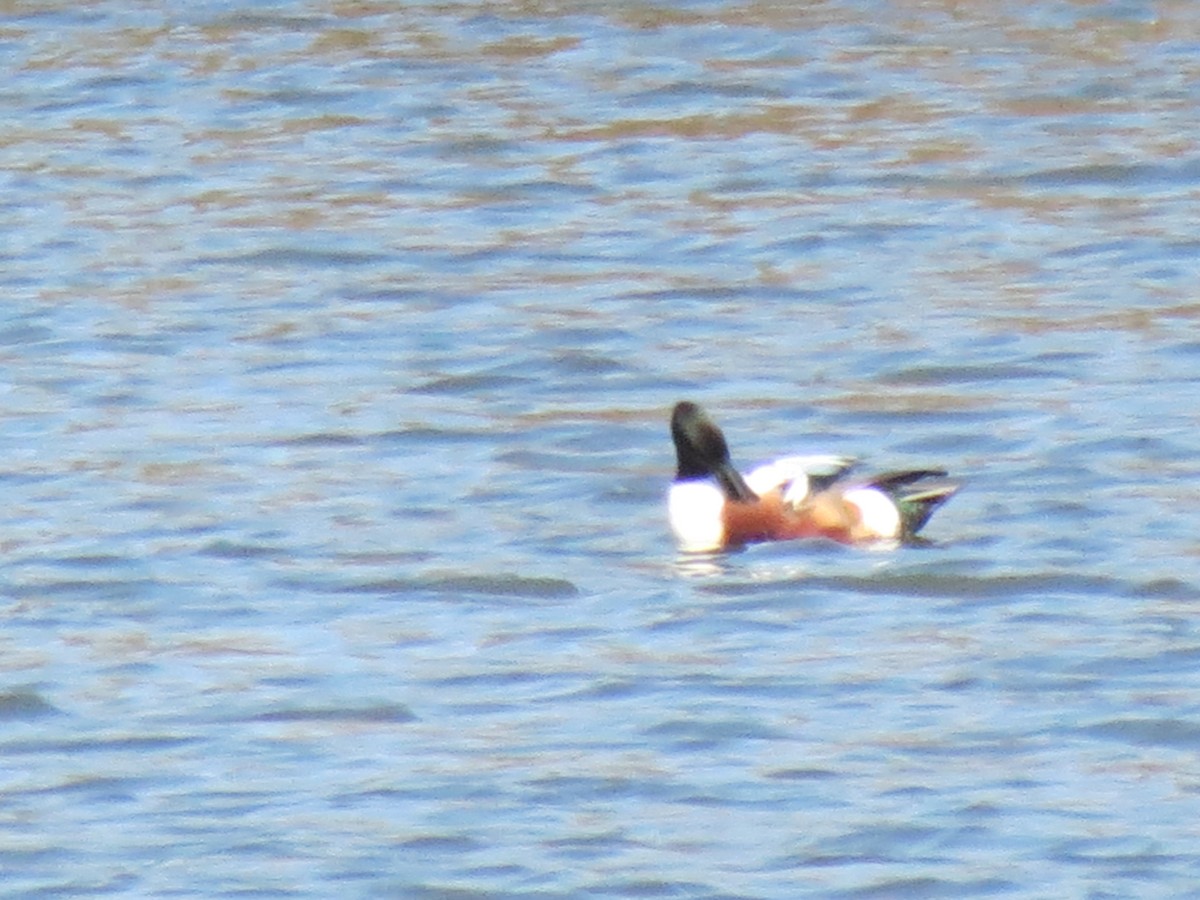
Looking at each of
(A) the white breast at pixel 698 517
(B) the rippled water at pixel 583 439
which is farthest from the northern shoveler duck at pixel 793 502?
(B) the rippled water at pixel 583 439

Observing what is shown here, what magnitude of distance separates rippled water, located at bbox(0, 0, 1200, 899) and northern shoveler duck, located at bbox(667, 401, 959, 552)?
0.43ft

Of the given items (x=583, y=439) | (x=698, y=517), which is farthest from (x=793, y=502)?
(x=583, y=439)

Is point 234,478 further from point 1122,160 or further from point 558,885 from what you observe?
point 1122,160

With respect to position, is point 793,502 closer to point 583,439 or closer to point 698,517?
point 698,517

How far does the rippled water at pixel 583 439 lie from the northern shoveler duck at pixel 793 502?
131 mm

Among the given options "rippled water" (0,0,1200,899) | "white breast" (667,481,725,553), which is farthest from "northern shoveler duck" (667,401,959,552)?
"rippled water" (0,0,1200,899)

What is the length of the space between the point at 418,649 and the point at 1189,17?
1006 cm

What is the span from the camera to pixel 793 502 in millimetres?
10094

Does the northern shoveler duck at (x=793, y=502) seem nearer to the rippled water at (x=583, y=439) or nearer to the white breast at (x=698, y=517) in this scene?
the white breast at (x=698, y=517)

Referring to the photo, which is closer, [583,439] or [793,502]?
[793,502]

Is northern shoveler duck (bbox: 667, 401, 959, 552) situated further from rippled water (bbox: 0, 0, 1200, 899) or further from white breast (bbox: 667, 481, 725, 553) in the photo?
rippled water (bbox: 0, 0, 1200, 899)

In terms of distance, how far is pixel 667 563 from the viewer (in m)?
9.89

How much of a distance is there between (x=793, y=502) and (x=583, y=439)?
4.97ft

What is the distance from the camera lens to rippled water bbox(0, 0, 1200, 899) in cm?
753
